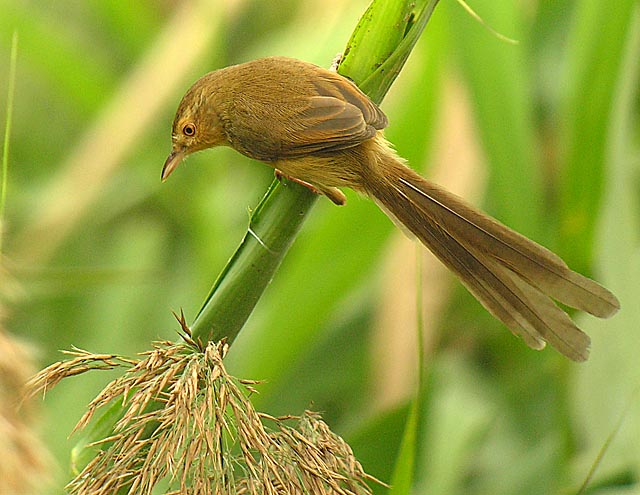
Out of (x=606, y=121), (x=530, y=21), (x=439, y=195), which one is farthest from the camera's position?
(x=530, y=21)

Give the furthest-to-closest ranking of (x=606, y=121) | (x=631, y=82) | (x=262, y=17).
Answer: (x=262, y=17) → (x=631, y=82) → (x=606, y=121)

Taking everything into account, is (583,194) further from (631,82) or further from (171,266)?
(171,266)

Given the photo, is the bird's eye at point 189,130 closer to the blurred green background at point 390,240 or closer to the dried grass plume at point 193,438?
the blurred green background at point 390,240

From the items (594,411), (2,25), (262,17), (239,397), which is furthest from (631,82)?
(262,17)

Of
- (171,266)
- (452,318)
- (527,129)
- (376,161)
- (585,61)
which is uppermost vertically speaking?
(585,61)

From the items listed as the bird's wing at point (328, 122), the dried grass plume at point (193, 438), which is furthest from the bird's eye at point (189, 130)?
the dried grass plume at point (193, 438)

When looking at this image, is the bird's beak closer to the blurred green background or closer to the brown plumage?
the brown plumage

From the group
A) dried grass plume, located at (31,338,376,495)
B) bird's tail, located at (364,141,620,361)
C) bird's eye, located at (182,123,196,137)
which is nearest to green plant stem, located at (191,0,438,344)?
dried grass plume, located at (31,338,376,495)

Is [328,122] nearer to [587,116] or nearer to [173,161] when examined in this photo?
[173,161]
